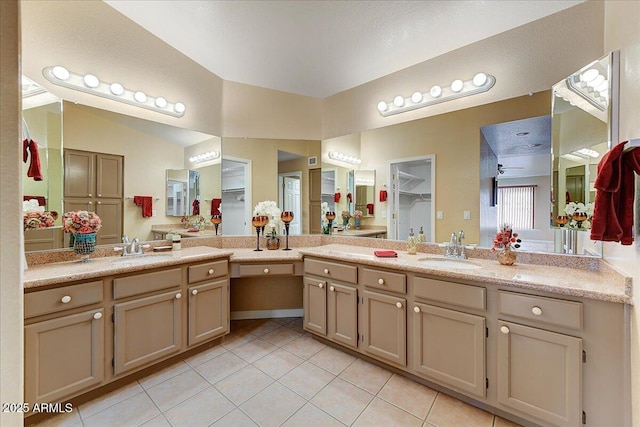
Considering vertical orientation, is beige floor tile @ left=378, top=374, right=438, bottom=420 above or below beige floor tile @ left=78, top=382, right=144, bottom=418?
below

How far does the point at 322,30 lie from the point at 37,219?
2418mm

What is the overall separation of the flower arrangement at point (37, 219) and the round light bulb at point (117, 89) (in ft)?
3.38

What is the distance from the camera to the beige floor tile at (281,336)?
8.08 ft

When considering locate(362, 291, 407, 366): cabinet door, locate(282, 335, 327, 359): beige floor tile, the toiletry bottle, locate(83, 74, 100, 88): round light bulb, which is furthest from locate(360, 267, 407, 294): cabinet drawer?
locate(83, 74, 100, 88): round light bulb

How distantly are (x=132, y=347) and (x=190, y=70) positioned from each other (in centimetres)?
247

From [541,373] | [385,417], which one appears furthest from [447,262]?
[385,417]

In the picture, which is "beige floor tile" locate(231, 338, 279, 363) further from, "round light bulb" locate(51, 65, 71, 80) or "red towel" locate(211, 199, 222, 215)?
"round light bulb" locate(51, 65, 71, 80)

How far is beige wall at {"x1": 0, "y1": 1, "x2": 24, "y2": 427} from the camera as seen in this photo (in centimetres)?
64

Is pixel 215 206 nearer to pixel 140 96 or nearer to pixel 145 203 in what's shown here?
pixel 145 203

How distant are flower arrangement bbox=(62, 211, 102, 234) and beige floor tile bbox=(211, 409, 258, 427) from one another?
1.55 metres

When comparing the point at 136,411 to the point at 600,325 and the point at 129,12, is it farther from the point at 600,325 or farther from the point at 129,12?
the point at 129,12

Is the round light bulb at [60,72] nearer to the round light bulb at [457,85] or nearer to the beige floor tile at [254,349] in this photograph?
the beige floor tile at [254,349]

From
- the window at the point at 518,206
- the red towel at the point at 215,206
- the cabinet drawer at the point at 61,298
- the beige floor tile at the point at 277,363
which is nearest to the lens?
the cabinet drawer at the point at 61,298

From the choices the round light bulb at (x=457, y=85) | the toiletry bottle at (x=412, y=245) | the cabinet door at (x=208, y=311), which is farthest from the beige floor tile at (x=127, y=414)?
the round light bulb at (x=457, y=85)
